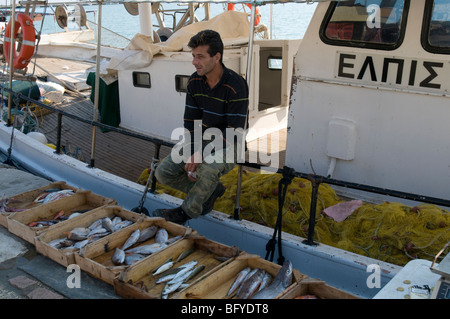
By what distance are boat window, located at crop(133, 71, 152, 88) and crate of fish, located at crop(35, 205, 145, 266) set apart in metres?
4.63

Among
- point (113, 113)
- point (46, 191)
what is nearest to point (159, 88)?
point (113, 113)

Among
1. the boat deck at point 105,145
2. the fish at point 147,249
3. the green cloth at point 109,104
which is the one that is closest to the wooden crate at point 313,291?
the fish at point 147,249

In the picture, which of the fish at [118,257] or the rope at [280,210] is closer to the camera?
the fish at [118,257]

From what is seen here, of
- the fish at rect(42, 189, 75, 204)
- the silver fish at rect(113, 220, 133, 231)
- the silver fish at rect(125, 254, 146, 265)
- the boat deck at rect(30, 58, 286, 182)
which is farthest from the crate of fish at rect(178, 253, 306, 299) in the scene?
the boat deck at rect(30, 58, 286, 182)

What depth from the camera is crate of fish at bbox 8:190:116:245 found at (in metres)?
4.25

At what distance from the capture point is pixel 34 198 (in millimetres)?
5133

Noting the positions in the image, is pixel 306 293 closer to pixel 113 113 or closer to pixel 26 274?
pixel 26 274

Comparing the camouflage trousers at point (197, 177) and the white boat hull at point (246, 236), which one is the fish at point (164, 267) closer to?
the camouflage trousers at point (197, 177)

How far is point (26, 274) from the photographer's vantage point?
151 inches

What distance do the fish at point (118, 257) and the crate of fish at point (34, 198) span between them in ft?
4.75

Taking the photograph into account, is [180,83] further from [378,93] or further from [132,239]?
[132,239]

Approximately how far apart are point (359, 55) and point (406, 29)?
522 millimetres

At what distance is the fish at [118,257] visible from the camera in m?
3.74

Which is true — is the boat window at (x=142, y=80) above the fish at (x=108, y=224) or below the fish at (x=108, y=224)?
above
